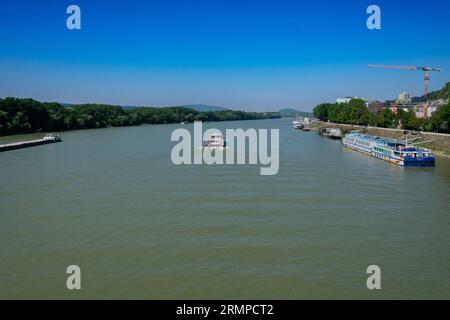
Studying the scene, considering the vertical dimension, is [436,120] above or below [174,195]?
above

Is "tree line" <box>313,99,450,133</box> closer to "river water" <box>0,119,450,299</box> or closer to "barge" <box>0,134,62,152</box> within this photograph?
"river water" <box>0,119,450,299</box>

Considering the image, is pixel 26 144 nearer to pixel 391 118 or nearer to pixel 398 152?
pixel 398 152

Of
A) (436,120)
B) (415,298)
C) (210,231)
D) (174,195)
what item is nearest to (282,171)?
(174,195)

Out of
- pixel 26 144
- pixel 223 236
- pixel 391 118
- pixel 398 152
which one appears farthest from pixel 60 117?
pixel 223 236

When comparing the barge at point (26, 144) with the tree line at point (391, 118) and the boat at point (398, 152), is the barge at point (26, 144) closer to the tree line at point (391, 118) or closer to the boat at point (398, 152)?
the boat at point (398, 152)
